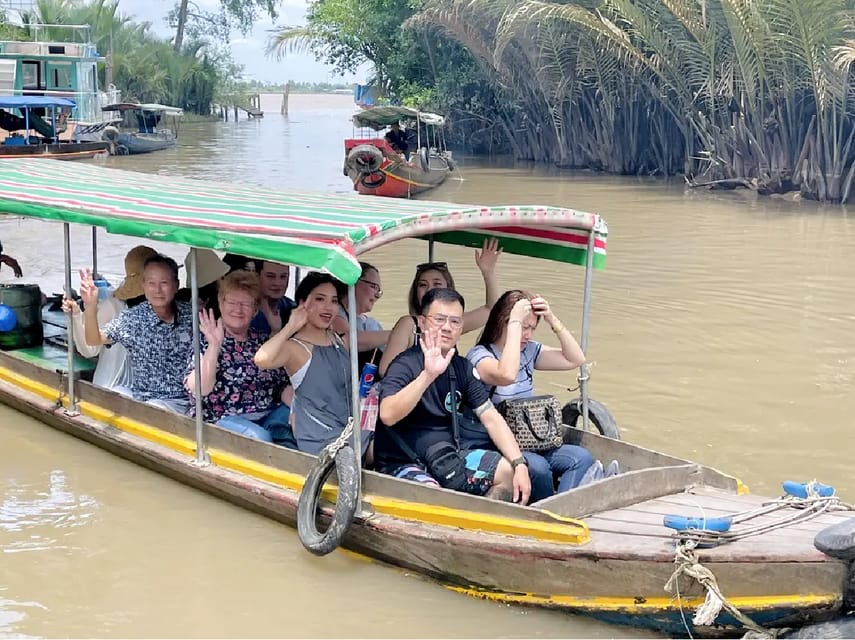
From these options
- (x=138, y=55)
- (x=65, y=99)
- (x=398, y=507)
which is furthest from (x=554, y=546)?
(x=138, y=55)

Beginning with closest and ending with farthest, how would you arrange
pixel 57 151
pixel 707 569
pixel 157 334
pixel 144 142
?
pixel 707 569
pixel 157 334
pixel 57 151
pixel 144 142

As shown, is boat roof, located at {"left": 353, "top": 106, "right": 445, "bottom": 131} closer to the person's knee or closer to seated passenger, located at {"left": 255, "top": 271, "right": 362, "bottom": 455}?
seated passenger, located at {"left": 255, "top": 271, "right": 362, "bottom": 455}

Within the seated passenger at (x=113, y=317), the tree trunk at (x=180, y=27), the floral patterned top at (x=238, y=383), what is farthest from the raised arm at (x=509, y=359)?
the tree trunk at (x=180, y=27)

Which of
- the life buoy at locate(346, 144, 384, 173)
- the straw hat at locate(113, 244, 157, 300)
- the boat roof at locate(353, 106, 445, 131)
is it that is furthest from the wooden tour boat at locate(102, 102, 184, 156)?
the straw hat at locate(113, 244, 157, 300)

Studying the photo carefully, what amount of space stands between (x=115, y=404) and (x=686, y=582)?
379cm

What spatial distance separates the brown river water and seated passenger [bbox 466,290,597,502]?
2.38 feet

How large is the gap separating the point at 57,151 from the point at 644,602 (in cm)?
2466

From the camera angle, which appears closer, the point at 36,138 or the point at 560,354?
the point at 560,354

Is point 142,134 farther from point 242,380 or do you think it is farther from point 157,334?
point 242,380

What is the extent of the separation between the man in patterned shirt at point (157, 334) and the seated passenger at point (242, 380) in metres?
0.25

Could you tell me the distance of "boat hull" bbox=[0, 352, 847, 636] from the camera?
4141 millimetres

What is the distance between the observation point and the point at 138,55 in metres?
49.7

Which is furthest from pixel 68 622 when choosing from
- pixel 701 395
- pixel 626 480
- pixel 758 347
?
pixel 758 347

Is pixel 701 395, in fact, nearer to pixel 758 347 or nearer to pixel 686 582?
pixel 758 347
